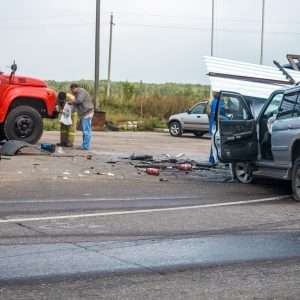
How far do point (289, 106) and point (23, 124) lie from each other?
8087mm

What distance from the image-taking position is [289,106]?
13.0 metres

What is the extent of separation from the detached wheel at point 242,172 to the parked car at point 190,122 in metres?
16.6

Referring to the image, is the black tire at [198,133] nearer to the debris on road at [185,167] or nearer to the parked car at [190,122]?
the parked car at [190,122]

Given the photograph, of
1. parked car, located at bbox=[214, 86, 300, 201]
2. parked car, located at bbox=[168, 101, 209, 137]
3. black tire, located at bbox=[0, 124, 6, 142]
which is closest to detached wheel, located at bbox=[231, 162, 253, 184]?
parked car, located at bbox=[214, 86, 300, 201]

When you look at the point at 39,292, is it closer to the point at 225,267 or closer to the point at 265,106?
the point at 225,267

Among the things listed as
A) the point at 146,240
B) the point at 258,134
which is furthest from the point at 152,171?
the point at 146,240

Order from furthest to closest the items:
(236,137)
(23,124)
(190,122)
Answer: (190,122) → (23,124) → (236,137)

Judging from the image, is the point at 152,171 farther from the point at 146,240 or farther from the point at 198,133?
the point at 198,133

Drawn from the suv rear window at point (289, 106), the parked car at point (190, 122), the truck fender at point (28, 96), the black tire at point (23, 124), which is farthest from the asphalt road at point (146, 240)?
the parked car at point (190, 122)

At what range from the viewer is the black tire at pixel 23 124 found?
738 inches

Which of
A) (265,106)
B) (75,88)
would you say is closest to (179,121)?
(75,88)

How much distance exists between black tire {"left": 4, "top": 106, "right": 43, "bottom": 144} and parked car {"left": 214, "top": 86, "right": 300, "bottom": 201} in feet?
20.9

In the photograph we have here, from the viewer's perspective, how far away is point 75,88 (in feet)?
66.8

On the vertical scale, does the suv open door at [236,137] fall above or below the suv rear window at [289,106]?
below
